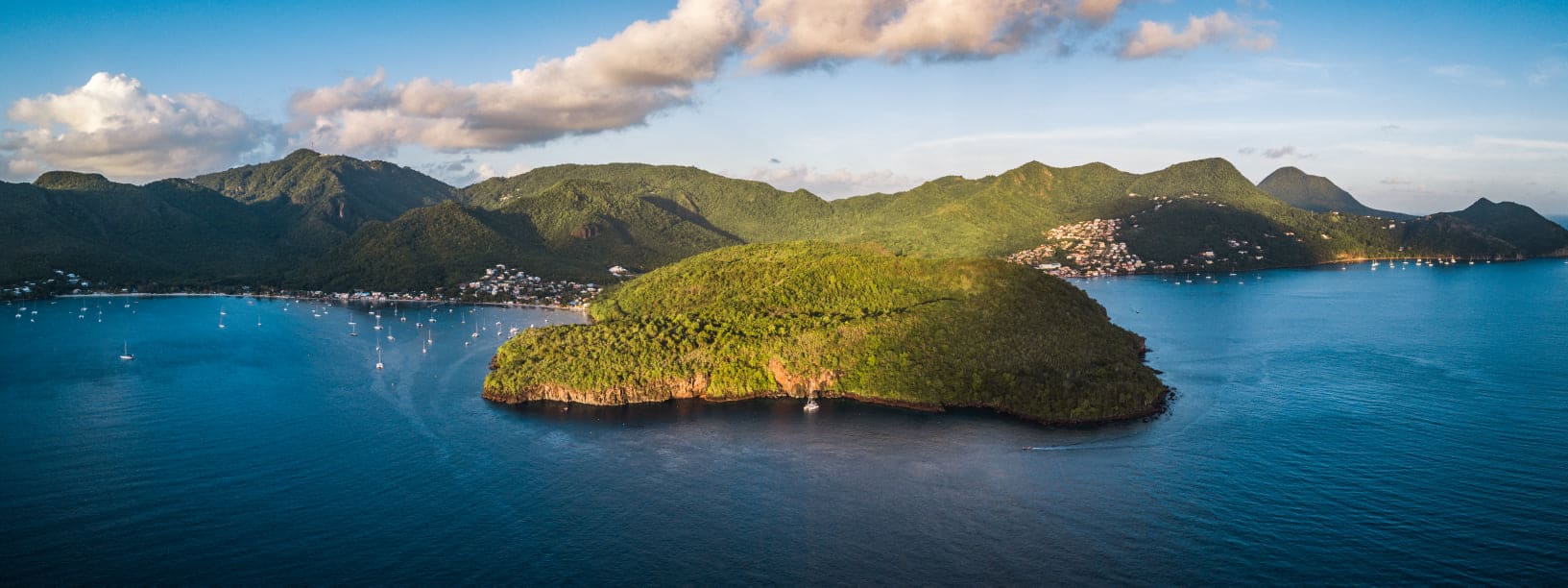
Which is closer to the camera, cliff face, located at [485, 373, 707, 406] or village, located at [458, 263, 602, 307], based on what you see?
cliff face, located at [485, 373, 707, 406]

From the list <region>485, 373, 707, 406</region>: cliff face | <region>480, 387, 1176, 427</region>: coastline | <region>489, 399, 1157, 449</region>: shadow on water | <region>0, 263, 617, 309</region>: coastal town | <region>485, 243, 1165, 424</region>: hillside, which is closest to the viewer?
<region>489, 399, 1157, 449</region>: shadow on water

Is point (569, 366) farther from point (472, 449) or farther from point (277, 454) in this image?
point (277, 454)

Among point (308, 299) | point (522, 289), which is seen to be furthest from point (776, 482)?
point (308, 299)

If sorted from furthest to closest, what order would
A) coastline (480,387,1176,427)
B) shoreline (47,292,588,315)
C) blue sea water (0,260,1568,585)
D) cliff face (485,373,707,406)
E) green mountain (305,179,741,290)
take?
green mountain (305,179,741,290) < shoreline (47,292,588,315) < cliff face (485,373,707,406) < coastline (480,387,1176,427) < blue sea water (0,260,1568,585)

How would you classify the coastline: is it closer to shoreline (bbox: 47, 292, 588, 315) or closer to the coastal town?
shoreline (bbox: 47, 292, 588, 315)

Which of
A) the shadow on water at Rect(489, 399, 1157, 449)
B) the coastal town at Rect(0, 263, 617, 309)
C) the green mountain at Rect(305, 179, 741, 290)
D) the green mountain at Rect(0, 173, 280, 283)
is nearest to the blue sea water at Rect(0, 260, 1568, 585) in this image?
the shadow on water at Rect(489, 399, 1157, 449)
